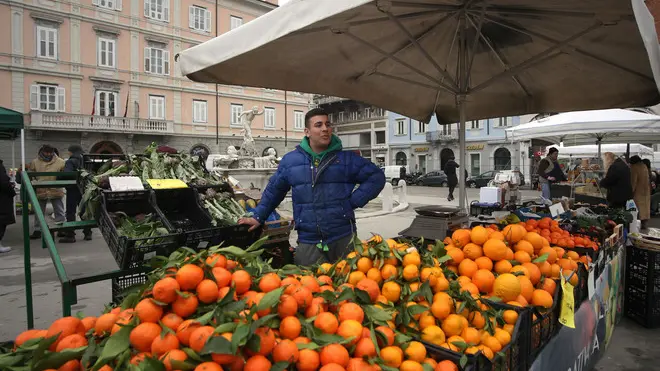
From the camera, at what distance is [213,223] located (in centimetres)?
301

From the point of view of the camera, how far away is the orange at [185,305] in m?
1.37

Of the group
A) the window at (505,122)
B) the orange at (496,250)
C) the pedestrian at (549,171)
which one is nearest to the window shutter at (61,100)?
the pedestrian at (549,171)

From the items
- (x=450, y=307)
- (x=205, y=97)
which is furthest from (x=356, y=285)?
(x=205, y=97)

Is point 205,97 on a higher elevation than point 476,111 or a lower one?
higher

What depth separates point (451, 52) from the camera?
4.05 metres

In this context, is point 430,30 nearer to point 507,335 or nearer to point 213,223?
point 213,223

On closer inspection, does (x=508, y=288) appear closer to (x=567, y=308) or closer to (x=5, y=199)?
(x=567, y=308)

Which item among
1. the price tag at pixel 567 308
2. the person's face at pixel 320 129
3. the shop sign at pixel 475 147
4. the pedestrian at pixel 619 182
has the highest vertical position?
the shop sign at pixel 475 147

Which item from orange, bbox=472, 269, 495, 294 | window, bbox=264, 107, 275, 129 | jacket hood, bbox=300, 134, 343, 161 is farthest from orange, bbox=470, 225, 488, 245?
window, bbox=264, 107, 275, 129

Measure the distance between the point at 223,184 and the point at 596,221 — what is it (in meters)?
3.52

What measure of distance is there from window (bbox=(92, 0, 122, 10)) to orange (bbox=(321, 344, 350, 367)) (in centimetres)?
3082

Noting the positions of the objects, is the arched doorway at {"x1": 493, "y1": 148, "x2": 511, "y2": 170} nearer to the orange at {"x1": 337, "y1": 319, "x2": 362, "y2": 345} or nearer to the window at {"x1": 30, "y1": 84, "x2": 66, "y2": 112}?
the window at {"x1": 30, "y1": 84, "x2": 66, "y2": 112}

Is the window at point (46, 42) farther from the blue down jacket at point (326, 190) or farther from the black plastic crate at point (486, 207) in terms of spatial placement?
the blue down jacket at point (326, 190)

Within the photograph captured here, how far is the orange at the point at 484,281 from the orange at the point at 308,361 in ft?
3.59
